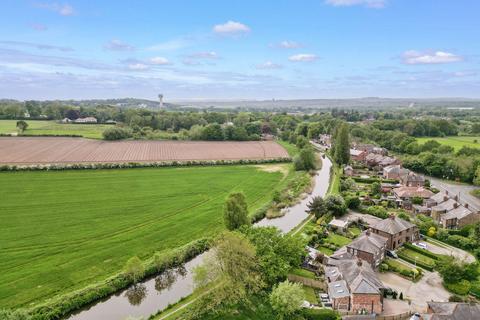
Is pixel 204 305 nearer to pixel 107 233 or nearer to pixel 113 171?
pixel 107 233

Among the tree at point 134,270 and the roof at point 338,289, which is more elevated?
the tree at point 134,270

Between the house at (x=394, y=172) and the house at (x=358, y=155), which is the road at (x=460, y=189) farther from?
the house at (x=358, y=155)

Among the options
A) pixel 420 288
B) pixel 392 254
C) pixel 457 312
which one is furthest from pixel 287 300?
pixel 392 254

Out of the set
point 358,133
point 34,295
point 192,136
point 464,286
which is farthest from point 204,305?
point 358,133

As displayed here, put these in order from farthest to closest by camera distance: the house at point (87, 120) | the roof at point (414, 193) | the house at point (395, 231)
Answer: the house at point (87, 120) → the roof at point (414, 193) → the house at point (395, 231)

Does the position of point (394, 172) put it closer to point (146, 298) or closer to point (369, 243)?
point (369, 243)

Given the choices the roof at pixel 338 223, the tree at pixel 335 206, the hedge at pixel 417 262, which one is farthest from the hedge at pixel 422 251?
the tree at pixel 335 206
